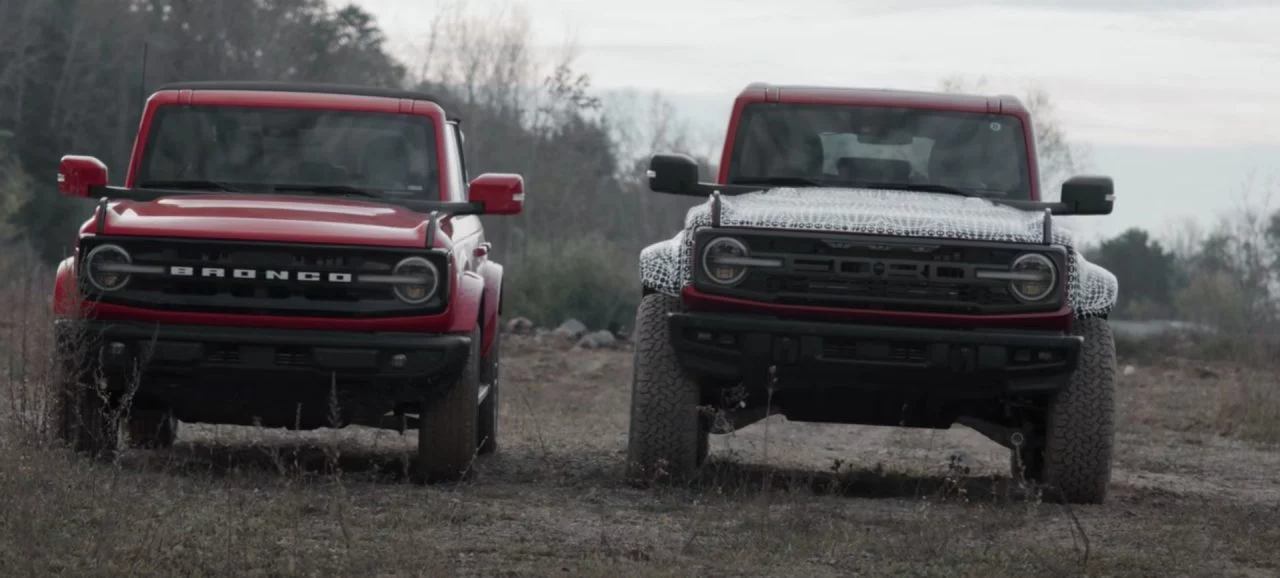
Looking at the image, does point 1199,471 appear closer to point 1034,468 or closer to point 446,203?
point 1034,468

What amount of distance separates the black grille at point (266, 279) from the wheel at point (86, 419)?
0.40 metres

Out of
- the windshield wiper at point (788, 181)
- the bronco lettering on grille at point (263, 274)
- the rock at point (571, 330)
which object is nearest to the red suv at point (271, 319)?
the bronco lettering on grille at point (263, 274)

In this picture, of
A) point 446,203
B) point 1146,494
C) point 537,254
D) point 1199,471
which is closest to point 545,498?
point 446,203

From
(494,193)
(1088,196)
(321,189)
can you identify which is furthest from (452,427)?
(1088,196)

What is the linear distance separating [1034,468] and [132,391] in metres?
4.47

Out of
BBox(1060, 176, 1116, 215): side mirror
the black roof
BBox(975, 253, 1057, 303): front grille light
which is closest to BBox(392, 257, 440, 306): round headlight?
the black roof

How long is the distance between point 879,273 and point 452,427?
1.94 m

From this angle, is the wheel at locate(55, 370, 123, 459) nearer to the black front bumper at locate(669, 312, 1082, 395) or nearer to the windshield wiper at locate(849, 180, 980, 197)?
the black front bumper at locate(669, 312, 1082, 395)

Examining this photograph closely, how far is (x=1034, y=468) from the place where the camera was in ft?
33.0

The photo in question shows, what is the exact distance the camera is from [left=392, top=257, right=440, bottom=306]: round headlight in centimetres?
853

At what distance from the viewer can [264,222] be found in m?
8.62

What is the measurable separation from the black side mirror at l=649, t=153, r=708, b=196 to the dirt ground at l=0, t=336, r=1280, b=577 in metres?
1.37

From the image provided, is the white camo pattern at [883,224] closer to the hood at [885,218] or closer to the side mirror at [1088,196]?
the hood at [885,218]

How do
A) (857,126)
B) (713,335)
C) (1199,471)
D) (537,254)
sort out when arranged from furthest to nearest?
(537,254) → (1199,471) → (857,126) → (713,335)
